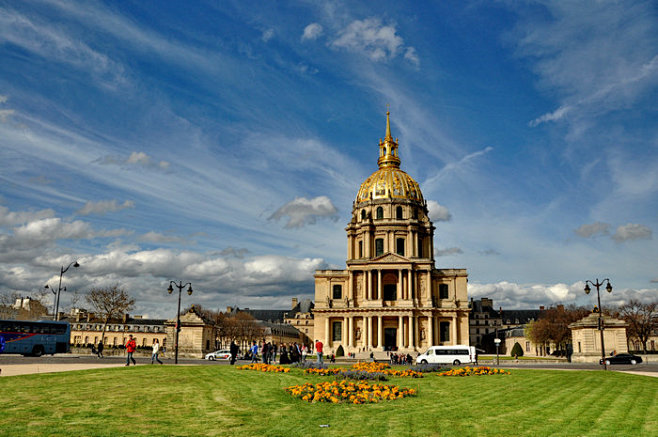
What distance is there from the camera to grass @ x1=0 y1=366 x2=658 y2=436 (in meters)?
11.6

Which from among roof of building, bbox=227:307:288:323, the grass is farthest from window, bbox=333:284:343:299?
roof of building, bbox=227:307:288:323

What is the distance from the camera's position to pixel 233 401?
15562 mm

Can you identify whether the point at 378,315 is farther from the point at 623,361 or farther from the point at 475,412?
the point at 475,412

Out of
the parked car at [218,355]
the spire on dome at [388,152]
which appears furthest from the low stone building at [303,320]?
the parked car at [218,355]

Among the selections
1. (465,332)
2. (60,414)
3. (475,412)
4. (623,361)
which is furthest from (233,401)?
(465,332)

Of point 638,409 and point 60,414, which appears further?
point 638,409

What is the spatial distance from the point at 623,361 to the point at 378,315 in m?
40.7

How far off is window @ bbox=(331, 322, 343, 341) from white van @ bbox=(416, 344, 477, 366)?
40121 millimetres

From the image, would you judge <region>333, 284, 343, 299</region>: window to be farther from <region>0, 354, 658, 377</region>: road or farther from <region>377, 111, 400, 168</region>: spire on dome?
<region>0, 354, 658, 377</region>: road

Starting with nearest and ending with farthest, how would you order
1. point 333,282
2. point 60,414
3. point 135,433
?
point 135,433
point 60,414
point 333,282

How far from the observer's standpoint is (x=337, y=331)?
8681cm

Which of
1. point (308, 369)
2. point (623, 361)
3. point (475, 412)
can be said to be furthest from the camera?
point (623, 361)

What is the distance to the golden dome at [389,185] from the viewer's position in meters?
97.2

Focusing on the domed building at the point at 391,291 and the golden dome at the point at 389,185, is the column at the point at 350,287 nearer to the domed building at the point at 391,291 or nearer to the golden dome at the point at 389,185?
the domed building at the point at 391,291
